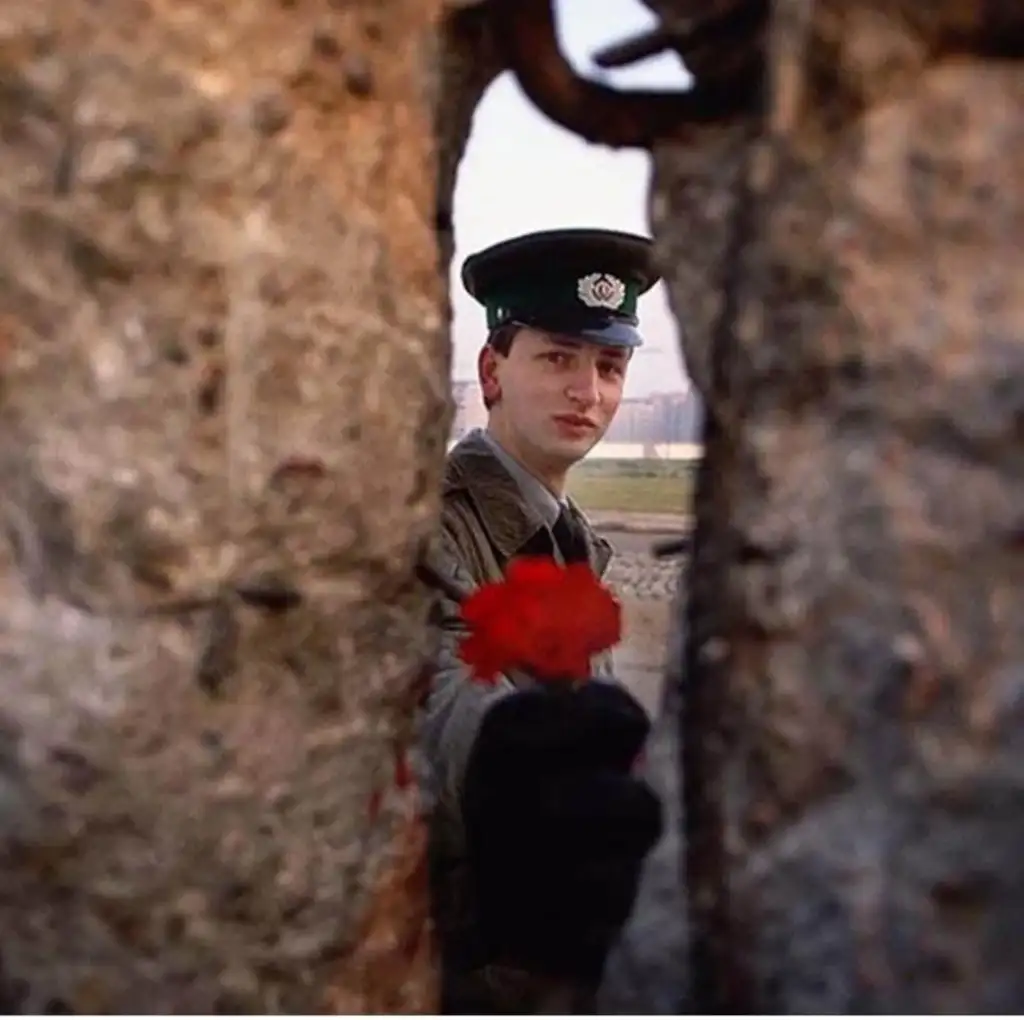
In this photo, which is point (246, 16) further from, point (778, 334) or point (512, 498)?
point (512, 498)

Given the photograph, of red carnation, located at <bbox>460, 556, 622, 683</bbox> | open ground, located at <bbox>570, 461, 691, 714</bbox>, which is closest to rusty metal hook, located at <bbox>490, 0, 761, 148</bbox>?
red carnation, located at <bbox>460, 556, 622, 683</bbox>

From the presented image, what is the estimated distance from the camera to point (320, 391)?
0.79 m

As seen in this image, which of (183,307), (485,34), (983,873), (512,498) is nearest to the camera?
(983,873)

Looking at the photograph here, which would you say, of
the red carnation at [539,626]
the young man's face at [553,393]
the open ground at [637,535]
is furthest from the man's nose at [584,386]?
the red carnation at [539,626]

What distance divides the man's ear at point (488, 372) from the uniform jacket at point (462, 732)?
0.23 metres

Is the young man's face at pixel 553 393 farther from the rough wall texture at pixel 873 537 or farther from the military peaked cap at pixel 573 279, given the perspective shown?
the rough wall texture at pixel 873 537

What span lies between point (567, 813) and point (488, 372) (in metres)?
1.04

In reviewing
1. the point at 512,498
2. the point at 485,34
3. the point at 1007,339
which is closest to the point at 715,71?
the point at 485,34

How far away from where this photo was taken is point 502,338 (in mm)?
1788

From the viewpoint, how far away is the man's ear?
180 centimetres

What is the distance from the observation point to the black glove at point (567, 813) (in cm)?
83

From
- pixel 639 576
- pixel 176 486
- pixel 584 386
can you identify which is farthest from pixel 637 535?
pixel 176 486

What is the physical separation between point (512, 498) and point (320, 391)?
2.67ft

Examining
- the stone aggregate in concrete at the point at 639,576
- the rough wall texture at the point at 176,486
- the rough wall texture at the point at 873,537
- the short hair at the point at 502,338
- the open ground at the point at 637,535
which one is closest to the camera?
the rough wall texture at the point at 873,537
